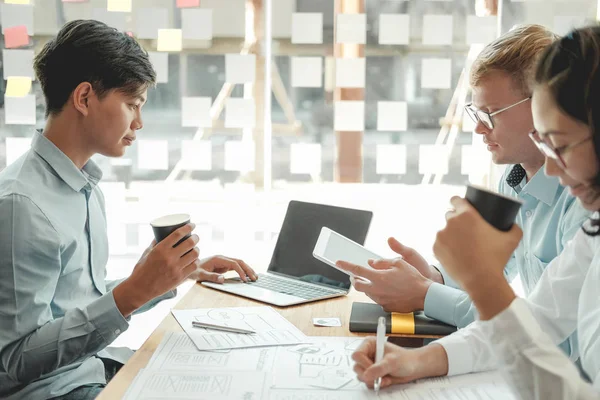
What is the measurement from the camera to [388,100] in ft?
8.91

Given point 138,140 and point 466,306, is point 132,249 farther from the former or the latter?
point 466,306

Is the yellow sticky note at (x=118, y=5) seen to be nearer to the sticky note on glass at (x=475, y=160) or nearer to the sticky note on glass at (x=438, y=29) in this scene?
the sticky note on glass at (x=438, y=29)

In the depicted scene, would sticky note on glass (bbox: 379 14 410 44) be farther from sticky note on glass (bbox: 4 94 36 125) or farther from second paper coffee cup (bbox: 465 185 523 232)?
second paper coffee cup (bbox: 465 185 523 232)

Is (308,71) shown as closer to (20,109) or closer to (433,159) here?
(433,159)

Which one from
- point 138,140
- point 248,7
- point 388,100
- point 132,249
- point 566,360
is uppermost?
point 248,7

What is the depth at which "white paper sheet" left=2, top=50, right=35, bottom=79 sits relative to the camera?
274 centimetres

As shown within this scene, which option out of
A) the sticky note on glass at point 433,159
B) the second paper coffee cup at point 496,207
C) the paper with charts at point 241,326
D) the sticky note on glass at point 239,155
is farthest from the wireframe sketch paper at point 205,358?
the sticky note on glass at point 433,159

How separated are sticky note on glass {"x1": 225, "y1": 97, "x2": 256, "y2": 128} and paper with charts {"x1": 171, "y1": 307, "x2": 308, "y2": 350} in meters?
1.36

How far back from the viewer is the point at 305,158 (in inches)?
109

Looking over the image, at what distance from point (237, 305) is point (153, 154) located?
4.66 feet

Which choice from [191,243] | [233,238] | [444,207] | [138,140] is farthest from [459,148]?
[191,243]

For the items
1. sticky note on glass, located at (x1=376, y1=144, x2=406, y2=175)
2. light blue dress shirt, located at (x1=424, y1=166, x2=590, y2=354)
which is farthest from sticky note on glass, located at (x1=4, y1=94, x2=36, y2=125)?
light blue dress shirt, located at (x1=424, y1=166, x2=590, y2=354)

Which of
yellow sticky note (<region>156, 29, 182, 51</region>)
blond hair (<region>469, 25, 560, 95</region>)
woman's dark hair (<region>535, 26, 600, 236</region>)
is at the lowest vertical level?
woman's dark hair (<region>535, 26, 600, 236</region>)

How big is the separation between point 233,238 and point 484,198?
2034mm
